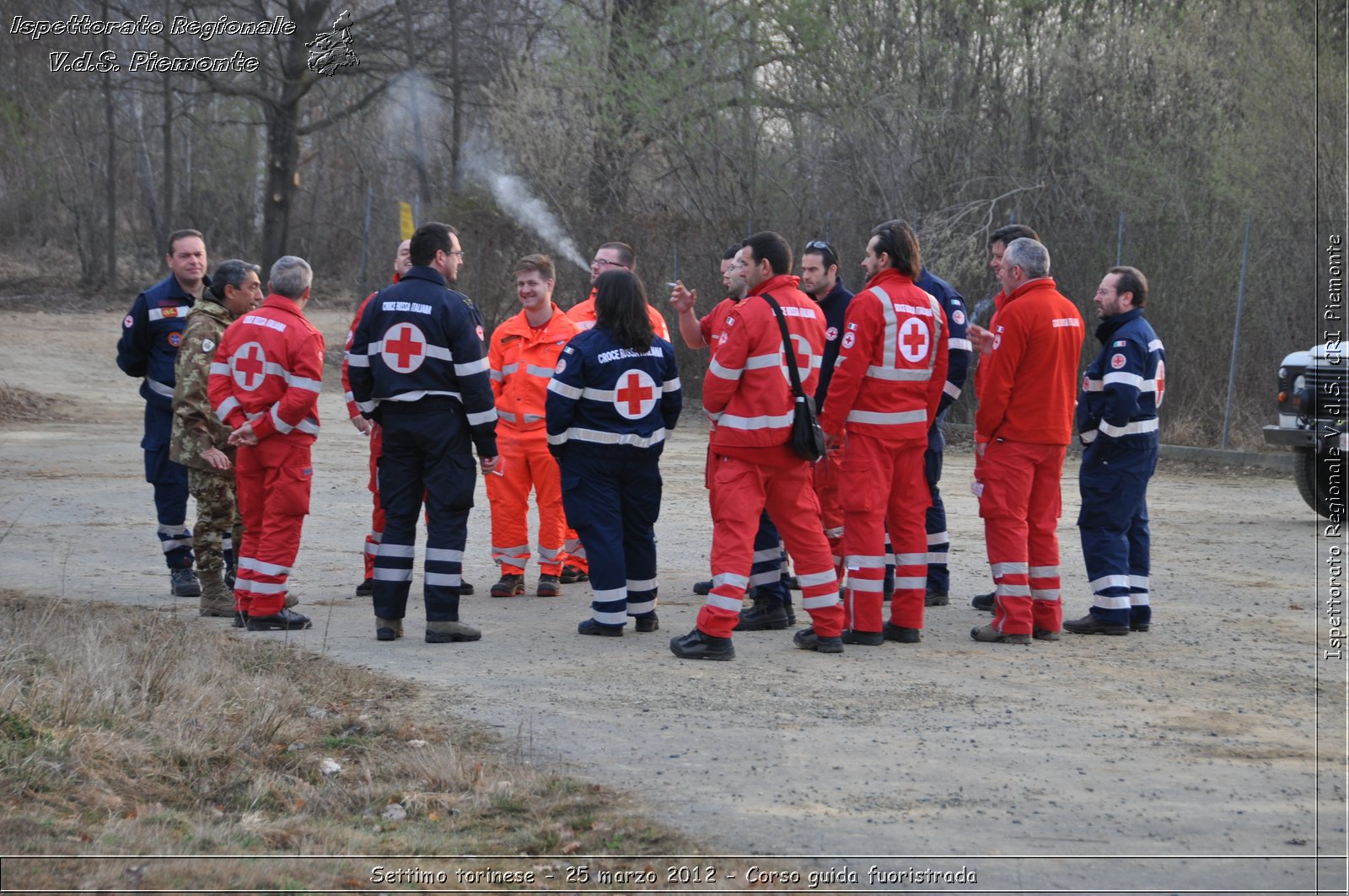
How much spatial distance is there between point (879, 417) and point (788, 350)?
616mm

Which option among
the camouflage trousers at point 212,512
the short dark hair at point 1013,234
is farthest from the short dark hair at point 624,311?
the camouflage trousers at point 212,512

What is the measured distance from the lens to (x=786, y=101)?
22.6 metres

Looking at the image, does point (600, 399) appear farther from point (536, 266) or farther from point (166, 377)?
point (166, 377)

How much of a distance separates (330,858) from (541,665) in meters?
2.80

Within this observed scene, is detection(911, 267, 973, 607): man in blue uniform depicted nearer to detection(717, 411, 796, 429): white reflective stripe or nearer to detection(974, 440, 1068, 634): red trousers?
detection(974, 440, 1068, 634): red trousers

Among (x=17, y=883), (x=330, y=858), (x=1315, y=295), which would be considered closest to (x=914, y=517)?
(x=330, y=858)

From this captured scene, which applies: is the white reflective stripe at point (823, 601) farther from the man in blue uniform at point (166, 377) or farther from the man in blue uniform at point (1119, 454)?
the man in blue uniform at point (166, 377)

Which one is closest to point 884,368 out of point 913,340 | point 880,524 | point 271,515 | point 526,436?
point 913,340

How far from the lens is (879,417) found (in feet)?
25.1

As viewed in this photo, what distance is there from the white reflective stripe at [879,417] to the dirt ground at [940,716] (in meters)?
1.23

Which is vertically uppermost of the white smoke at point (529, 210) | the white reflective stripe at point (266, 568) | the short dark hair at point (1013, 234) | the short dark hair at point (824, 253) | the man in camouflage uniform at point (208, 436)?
the white smoke at point (529, 210)

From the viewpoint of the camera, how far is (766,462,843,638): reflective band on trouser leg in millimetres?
7477

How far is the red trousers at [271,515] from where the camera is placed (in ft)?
25.7

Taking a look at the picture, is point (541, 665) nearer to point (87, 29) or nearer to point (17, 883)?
point (17, 883)
